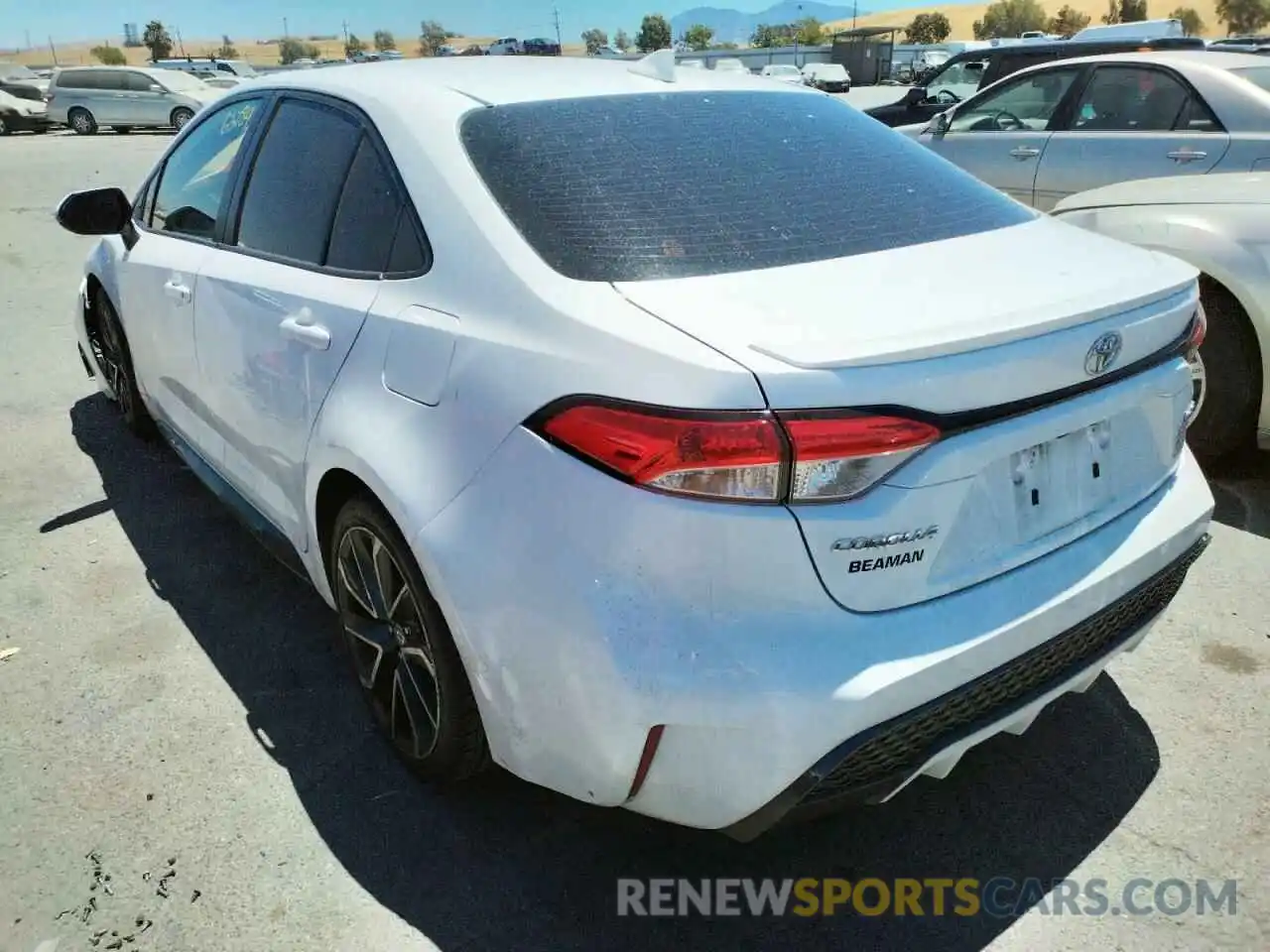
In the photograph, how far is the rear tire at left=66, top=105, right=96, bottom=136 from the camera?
2470 centimetres

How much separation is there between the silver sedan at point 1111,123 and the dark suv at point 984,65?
1.15 metres

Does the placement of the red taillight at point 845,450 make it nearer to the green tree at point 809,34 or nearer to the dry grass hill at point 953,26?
the green tree at point 809,34

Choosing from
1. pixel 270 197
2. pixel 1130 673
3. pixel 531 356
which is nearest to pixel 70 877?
pixel 531 356

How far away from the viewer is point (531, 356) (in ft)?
5.93

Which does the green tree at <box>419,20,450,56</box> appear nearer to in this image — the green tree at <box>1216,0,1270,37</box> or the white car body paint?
the green tree at <box>1216,0,1270,37</box>

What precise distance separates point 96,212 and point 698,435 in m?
3.26

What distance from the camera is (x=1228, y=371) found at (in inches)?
148

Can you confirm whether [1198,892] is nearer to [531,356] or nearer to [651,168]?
[531,356]

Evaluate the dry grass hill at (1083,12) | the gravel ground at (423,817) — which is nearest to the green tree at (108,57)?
the dry grass hill at (1083,12)

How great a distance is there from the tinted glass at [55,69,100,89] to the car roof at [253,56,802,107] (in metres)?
26.4

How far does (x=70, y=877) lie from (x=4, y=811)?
13.9 inches

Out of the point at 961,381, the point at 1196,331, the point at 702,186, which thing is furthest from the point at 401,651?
the point at 1196,331

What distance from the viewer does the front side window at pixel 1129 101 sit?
575 centimetres

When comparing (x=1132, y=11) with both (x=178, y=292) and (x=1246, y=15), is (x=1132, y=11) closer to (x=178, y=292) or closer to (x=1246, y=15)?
(x=1246, y=15)
